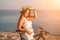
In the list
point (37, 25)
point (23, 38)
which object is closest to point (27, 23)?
point (23, 38)

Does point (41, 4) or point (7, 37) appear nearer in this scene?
point (7, 37)

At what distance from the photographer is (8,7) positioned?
3.25 m

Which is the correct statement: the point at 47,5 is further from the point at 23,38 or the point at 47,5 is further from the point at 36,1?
the point at 23,38

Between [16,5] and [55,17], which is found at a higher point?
[16,5]

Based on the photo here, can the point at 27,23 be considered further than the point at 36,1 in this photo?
No

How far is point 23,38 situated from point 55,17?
2.78 feet

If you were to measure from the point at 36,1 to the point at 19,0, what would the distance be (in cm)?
28

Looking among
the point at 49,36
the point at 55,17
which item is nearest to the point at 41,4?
the point at 55,17

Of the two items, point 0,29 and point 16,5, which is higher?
point 16,5

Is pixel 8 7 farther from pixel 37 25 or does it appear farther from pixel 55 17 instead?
pixel 55 17

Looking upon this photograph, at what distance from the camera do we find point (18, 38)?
263 centimetres

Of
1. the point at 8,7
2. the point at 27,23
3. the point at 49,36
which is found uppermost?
the point at 8,7

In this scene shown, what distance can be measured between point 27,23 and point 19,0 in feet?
2.40

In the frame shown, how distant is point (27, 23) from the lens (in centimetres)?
261
